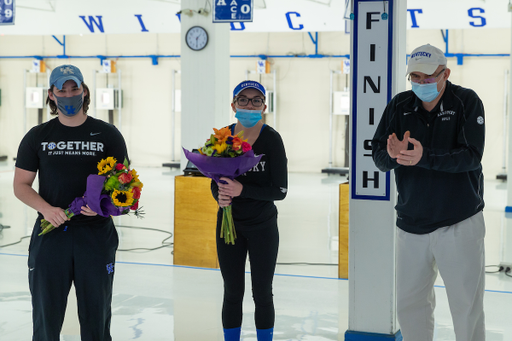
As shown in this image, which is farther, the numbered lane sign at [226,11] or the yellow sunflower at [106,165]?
the numbered lane sign at [226,11]

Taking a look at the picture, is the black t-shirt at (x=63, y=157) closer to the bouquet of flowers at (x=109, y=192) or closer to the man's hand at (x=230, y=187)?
the bouquet of flowers at (x=109, y=192)

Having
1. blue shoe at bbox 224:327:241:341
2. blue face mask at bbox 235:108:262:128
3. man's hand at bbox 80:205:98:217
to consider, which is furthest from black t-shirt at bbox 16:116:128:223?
blue shoe at bbox 224:327:241:341

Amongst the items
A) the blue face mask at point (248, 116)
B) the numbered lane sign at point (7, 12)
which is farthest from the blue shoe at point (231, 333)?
the numbered lane sign at point (7, 12)

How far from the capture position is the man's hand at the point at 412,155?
2.43 meters

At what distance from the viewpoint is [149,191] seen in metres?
11.0

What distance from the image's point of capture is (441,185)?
2.55 meters

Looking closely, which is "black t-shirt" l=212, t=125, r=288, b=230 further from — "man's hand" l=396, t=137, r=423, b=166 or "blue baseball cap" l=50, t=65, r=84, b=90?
"blue baseball cap" l=50, t=65, r=84, b=90

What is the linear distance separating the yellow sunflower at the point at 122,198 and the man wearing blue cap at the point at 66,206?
14 centimetres

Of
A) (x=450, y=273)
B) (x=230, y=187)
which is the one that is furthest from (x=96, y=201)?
(x=450, y=273)

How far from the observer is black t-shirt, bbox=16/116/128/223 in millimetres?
2451

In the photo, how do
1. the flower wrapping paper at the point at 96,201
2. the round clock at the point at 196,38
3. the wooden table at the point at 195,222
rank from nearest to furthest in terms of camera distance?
the flower wrapping paper at the point at 96,201, the wooden table at the point at 195,222, the round clock at the point at 196,38

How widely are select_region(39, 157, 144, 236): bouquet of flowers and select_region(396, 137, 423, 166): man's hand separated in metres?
1.17

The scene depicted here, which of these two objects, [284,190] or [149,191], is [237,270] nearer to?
[284,190]

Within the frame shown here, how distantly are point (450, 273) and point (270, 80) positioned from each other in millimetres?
12388
